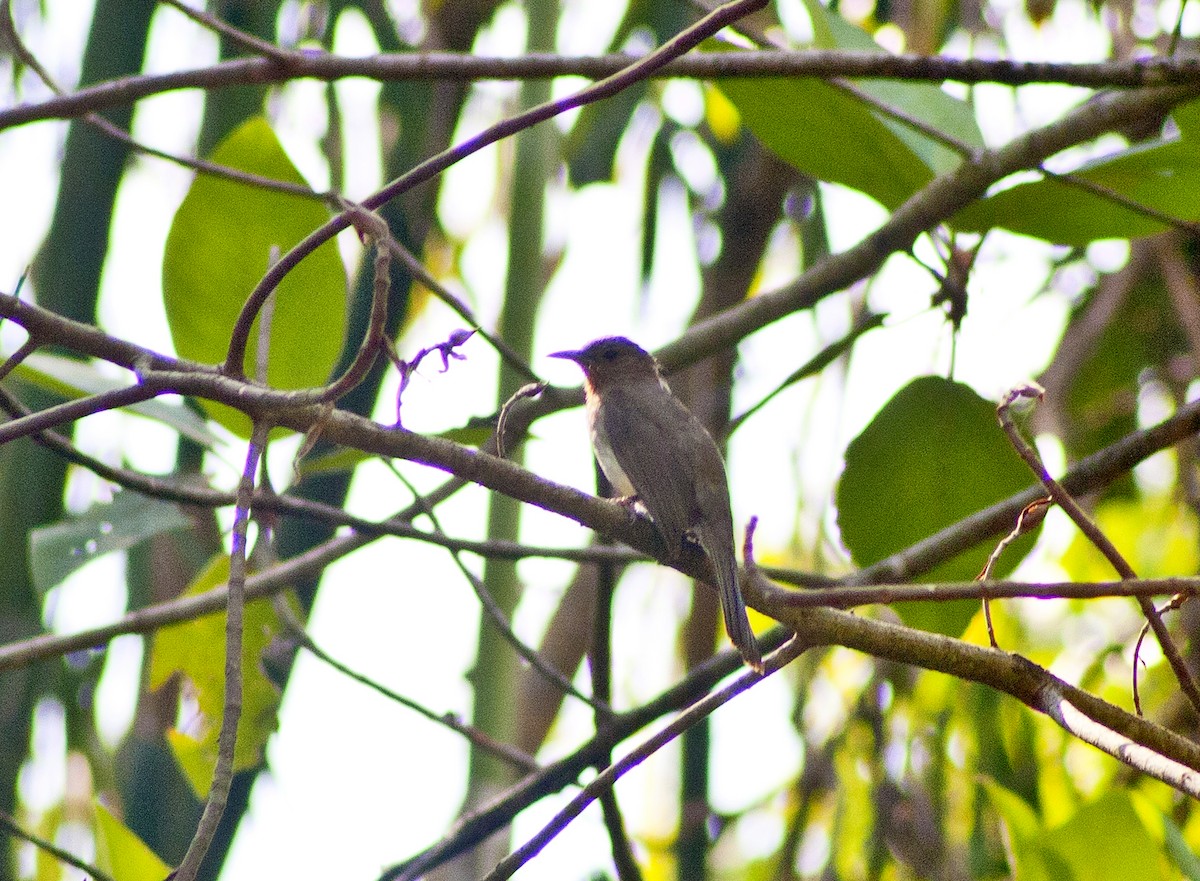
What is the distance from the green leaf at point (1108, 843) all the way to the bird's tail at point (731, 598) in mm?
690

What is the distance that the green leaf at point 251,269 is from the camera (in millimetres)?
2730

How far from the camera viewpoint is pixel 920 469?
288 cm

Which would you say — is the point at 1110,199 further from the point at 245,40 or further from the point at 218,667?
the point at 218,667

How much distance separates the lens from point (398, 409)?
171 centimetres

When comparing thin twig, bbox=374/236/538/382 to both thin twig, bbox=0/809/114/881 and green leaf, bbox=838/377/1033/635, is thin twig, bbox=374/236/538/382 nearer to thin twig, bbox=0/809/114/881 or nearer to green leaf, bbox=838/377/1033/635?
green leaf, bbox=838/377/1033/635

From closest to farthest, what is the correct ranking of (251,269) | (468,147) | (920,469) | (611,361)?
(468,147) < (251,269) < (920,469) < (611,361)

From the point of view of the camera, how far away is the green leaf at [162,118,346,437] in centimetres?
273

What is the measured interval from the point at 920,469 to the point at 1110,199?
66 cm

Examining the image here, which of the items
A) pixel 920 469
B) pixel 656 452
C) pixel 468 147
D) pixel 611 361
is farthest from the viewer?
pixel 611 361

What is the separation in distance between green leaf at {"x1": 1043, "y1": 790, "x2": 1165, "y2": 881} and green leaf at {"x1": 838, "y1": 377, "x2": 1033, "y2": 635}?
1.51 ft

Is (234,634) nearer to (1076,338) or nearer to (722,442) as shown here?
(722,442)

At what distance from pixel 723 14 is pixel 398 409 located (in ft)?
2.30

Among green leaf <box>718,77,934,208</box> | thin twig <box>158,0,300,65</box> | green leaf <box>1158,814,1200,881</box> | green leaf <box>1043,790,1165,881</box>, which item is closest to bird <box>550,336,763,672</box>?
green leaf <box>718,77,934,208</box>

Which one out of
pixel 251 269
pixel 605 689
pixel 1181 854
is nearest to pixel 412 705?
pixel 605 689
